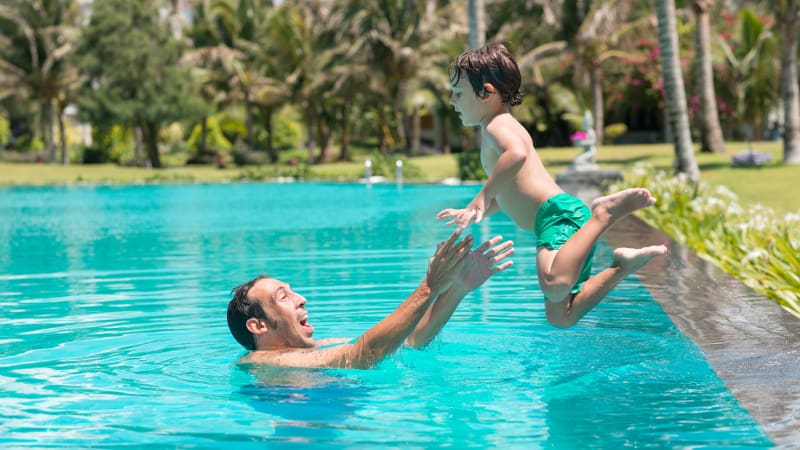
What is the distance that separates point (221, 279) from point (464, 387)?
5272mm

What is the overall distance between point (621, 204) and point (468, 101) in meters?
0.96

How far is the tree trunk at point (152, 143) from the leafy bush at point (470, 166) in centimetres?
1890

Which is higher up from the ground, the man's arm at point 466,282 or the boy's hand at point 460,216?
the boy's hand at point 460,216

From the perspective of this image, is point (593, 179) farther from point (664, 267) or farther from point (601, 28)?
point (601, 28)

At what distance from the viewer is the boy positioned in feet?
16.8

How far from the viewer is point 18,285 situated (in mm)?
10086

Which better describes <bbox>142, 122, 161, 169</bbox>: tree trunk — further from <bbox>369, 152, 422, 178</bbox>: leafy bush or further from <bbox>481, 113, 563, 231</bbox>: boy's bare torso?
<bbox>481, 113, 563, 231</bbox>: boy's bare torso

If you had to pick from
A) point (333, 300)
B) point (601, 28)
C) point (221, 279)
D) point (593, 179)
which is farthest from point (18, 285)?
point (601, 28)

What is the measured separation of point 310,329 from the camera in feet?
18.3

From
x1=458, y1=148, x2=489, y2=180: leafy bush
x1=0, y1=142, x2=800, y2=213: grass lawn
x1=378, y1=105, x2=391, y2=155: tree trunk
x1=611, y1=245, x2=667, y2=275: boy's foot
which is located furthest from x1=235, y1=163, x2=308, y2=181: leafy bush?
x1=611, y1=245, x2=667, y2=275: boy's foot

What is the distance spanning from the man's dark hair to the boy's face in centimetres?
132

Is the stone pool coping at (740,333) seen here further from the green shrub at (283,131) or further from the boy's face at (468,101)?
the green shrub at (283,131)

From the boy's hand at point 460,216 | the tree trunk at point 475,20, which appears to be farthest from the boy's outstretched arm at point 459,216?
the tree trunk at point 475,20

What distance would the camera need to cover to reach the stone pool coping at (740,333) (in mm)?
4191
